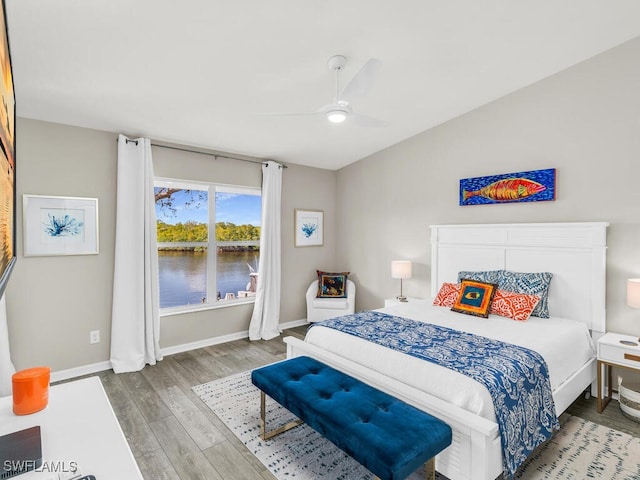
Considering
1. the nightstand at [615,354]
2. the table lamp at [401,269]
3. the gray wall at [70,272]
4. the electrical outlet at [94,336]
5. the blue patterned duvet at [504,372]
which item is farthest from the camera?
the table lamp at [401,269]

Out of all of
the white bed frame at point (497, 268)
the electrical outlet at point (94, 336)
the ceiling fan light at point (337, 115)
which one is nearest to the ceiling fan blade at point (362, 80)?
the ceiling fan light at point (337, 115)

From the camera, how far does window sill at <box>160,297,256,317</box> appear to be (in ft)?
13.1

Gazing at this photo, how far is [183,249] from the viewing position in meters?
4.15

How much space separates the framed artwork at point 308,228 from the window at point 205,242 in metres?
0.63

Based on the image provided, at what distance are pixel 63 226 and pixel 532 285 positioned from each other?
4.57 m

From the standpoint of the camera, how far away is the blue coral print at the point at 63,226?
3.19 meters

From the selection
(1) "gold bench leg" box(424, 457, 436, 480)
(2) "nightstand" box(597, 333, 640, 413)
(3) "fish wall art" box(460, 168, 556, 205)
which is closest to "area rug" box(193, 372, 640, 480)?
(1) "gold bench leg" box(424, 457, 436, 480)

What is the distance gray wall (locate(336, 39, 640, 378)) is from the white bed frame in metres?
0.14

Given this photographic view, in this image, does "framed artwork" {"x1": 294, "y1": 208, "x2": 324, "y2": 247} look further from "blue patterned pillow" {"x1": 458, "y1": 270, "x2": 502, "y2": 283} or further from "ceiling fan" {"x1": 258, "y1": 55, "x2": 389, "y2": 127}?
"ceiling fan" {"x1": 258, "y1": 55, "x2": 389, "y2": 127}

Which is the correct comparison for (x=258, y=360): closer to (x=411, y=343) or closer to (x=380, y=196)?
(x=411, y=343)

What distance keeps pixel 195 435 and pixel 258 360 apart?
141 cm

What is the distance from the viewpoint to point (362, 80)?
2297 mm

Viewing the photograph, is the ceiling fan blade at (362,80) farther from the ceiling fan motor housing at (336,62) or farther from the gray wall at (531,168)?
the gray wall at (531,168)

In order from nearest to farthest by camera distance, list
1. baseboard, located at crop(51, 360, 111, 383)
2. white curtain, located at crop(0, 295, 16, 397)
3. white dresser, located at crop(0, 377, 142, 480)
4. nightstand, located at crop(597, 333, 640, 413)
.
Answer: white dresser, located at crop(0, 377, 142, 480)
nightstand, located at crop(597, 333, 640, 413)
white curtain, located at crop(0, 295, 16, 397)
baseboard, located at crop(51, 360, 111, 383)
